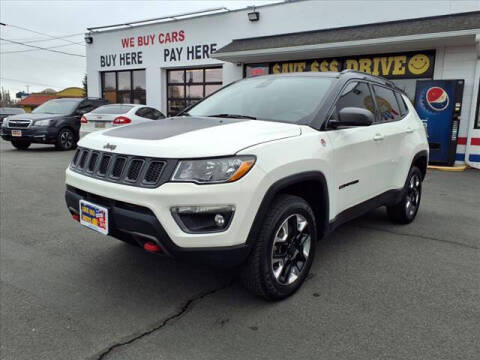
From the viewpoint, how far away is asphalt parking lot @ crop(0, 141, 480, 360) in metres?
2.39

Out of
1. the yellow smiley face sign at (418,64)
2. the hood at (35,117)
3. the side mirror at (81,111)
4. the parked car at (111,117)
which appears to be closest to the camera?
the parked car at (111,117)

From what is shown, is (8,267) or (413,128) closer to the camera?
(8,267)

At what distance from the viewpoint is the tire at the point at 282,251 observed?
8.73ft

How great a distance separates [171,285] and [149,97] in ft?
50.1

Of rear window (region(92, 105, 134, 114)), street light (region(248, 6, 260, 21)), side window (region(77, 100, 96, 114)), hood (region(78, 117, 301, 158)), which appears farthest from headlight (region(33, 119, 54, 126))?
hood (region(78, 117, 301, 158))

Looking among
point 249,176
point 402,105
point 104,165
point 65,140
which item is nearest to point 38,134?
point 65,140

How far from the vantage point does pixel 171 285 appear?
3193 mm

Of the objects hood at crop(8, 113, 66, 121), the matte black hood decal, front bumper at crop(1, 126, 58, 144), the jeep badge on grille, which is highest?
the matte black hood decal

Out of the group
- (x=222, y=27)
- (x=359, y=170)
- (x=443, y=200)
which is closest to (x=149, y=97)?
(x=222, y=27)

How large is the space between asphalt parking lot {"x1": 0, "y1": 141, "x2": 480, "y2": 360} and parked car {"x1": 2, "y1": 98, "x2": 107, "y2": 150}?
7685 mm

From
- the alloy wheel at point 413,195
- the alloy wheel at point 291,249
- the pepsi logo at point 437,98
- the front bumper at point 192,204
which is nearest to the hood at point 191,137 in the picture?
the front bumper at point 192,204

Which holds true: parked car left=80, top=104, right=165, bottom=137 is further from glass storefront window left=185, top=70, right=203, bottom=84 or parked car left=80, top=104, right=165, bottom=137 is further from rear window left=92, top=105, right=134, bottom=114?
glass storefront window left=185, top=70, right=203, bottom=84

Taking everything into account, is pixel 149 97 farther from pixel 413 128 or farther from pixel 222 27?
pixel 413 128

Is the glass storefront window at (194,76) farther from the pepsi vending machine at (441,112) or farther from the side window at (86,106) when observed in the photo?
the pepsi vending machine at (441,112)
